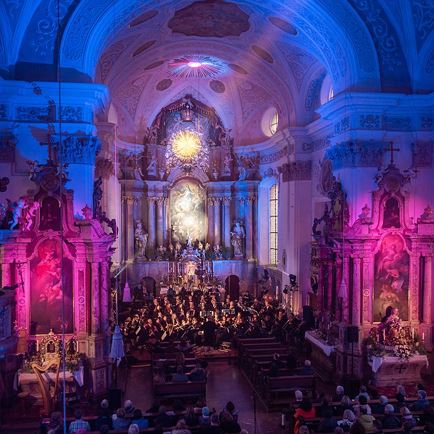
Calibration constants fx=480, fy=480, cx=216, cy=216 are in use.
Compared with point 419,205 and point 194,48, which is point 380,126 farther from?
point 194,48

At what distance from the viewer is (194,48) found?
20219 millimetres

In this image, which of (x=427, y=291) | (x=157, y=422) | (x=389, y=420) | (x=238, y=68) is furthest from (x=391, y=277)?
(x=238, y=68)

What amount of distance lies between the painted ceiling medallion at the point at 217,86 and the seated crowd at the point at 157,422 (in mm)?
18755

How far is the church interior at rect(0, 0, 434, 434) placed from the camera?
38.4 feet

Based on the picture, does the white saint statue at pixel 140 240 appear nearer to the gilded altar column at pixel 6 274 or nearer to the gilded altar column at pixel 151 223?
the gilded altar column at pixel 151 223

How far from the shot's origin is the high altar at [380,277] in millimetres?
14109

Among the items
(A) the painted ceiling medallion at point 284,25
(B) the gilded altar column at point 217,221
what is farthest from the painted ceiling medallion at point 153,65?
(B) the gilded altar column at point 217,221

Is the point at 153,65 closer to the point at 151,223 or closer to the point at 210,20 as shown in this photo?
the point at 210,20

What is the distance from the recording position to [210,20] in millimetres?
17859

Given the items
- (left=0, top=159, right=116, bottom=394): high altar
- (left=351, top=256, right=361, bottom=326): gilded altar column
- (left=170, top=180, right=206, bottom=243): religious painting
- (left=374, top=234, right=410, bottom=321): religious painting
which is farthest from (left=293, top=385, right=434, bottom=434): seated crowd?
(left=170, top=180, right=206, bottom=243): religious painting

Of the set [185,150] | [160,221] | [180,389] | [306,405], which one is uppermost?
[185,150]

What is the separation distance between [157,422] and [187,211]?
18534mm

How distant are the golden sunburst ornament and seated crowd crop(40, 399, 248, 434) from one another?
59.6 ft

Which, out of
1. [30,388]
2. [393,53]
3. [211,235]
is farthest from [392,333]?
[211,235]
